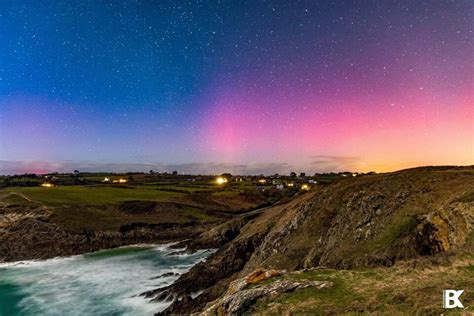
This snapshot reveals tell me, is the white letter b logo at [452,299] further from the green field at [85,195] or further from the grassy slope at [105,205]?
the green field at [85,195]

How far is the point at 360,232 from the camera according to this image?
108ft

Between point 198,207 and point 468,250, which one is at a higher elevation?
point 468,250

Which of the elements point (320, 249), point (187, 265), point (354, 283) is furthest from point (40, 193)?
point (354, 283)

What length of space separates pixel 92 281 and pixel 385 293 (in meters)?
45.5

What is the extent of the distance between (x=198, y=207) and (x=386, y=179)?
74.1m

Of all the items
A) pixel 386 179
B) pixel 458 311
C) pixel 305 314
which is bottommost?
pixel 305 314

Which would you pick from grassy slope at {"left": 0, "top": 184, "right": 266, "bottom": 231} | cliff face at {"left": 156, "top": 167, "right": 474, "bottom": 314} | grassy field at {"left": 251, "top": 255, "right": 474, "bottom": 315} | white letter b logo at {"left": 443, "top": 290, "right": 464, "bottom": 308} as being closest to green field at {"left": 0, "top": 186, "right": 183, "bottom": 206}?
grassy slope at {"left": 0, "top": 184, "right": 266, "bottom": 231}

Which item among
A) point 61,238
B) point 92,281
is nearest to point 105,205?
point 61,238

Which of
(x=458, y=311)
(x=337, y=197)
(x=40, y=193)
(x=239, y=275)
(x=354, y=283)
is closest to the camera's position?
(x=458, y=311)

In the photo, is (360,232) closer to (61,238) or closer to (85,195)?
(61,238)

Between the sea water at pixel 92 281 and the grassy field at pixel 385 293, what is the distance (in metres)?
22.8

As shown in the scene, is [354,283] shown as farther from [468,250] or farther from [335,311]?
[468,250]

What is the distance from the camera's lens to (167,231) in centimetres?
8719

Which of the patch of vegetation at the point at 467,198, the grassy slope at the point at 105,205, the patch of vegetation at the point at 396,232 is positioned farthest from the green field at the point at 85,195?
the patch of vegetation at the point at 467,198
